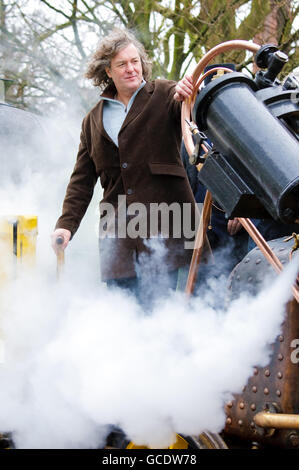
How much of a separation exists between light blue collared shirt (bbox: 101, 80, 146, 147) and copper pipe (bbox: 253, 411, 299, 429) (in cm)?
145

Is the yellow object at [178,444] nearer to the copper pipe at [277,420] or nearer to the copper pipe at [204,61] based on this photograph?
the copper pipe at [277,420]

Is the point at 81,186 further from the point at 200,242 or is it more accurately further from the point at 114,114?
the point at 200,242

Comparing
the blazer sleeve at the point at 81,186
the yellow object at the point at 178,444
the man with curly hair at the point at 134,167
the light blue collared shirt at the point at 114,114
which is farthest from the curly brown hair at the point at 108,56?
the yellow object at the point at 178,444

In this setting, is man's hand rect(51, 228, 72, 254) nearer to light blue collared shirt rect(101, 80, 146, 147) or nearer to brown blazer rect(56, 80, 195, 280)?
brown blazer rect(56, 80, 195, 280)

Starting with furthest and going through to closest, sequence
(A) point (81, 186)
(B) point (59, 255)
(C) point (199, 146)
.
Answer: (A) point (81, 186) < (B) point (59, 255) < (C) point (199, 146)

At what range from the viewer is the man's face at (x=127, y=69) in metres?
2.66

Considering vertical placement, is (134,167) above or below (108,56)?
below

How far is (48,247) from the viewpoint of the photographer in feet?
10.6

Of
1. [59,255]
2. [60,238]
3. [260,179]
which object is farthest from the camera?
[60,238]

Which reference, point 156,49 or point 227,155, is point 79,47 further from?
point 227,155

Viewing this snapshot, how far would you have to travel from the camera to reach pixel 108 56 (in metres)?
2.71

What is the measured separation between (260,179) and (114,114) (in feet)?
4.83

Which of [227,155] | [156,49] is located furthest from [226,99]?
[156,49]

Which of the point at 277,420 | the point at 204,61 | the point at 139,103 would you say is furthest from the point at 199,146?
the point at 139,103
